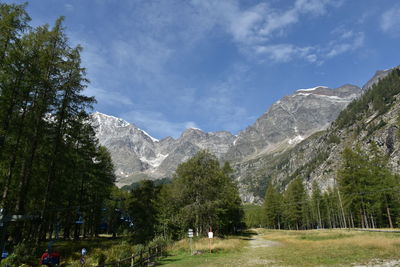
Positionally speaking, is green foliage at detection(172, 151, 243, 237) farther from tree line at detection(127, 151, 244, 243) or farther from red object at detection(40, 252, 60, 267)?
red object at detection(40, 252, 60, 267)

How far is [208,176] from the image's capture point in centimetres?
4338

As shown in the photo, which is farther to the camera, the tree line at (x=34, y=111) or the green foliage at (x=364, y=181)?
the green foliage at (x=364, y=181)

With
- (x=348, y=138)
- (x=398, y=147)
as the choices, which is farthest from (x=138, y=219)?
(x=348, y=138)

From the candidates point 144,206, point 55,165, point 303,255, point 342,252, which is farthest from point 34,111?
point 144,206

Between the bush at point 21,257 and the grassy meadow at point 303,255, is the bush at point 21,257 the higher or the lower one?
the higher one

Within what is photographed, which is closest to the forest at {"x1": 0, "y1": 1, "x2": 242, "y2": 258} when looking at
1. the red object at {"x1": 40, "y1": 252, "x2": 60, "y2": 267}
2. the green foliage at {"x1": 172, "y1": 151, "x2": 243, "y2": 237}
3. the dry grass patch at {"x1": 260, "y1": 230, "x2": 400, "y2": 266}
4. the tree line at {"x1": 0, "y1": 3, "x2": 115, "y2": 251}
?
the tree line at {"x1": 0, "y1": 3, "x2": 115, "y2": 251}

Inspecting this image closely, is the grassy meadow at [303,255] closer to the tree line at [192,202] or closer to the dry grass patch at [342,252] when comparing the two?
the dry grass patch at [342,252]

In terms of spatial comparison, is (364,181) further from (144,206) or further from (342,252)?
(144,206)

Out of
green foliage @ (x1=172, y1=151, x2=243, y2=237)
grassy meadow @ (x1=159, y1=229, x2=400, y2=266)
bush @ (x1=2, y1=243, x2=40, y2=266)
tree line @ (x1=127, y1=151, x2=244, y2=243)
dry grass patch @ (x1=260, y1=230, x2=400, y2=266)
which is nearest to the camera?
bush @ (x1=2, y1=243, x2=40, y2=266)

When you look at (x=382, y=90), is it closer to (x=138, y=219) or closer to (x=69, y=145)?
(x=138, y=219)

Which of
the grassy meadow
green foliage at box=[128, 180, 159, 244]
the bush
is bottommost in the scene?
the grassy meadow

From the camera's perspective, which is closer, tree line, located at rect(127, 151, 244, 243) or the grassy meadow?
the grassy meadow

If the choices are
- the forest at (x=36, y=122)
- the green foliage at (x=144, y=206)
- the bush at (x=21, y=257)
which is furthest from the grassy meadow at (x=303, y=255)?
the green foliage at (x=144, y=206)

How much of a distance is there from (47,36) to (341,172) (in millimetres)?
54803
